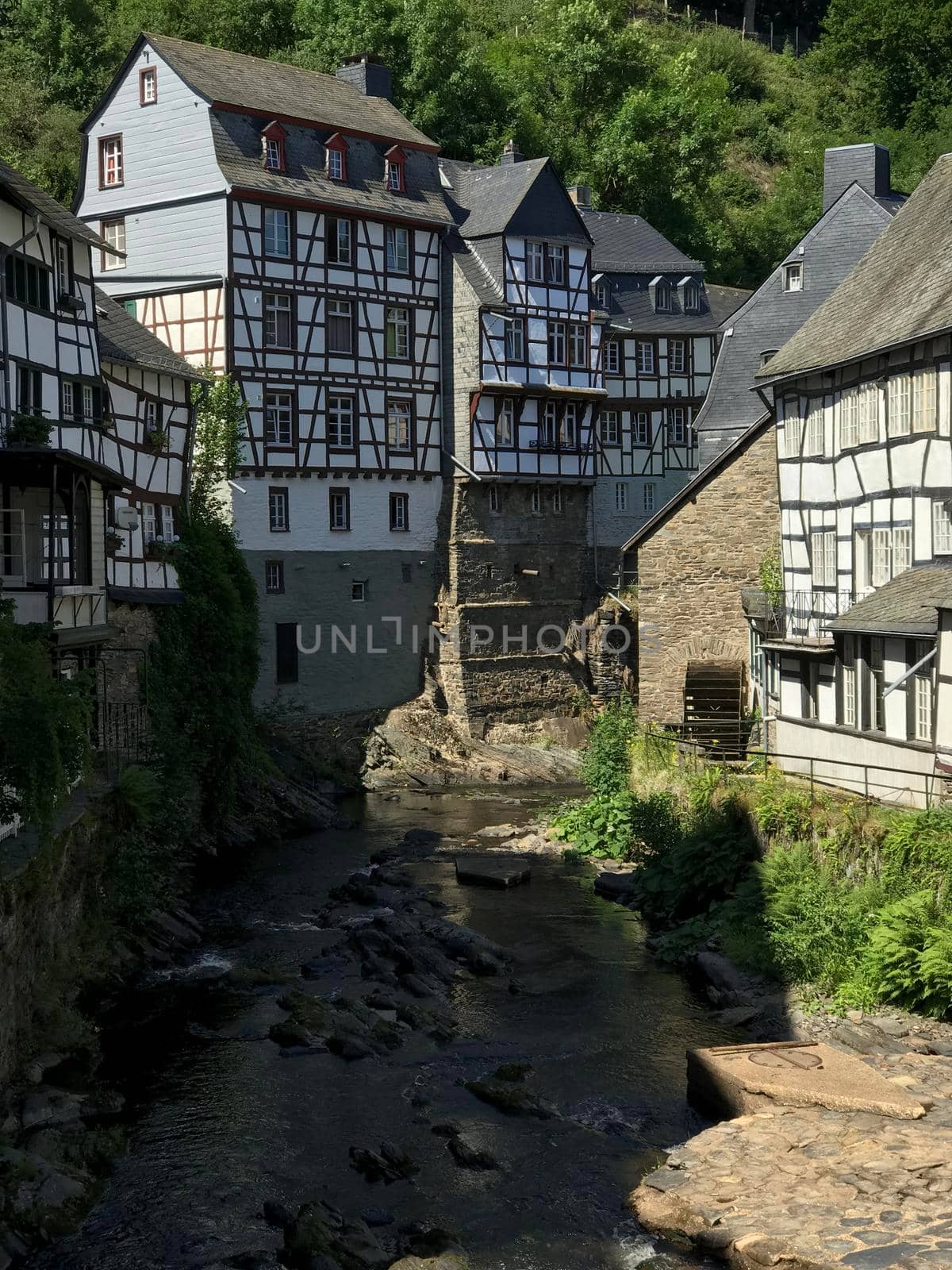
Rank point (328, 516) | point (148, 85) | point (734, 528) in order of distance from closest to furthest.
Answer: point (734, 528) < point (148, 85) < point (328, 516)

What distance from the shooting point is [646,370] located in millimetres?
49812

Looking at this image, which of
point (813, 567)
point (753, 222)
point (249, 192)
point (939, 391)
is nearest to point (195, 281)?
point (249, 192)

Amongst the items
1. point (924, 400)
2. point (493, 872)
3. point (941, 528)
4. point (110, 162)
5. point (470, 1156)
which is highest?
point (110, 162)

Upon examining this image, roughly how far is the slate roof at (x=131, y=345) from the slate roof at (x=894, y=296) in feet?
40.9

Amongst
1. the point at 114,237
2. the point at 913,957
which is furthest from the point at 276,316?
the point at 913,957

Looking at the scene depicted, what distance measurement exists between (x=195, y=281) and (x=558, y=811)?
16465mm

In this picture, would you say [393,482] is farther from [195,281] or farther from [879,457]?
[879,457]

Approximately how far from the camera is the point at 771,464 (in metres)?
34.2

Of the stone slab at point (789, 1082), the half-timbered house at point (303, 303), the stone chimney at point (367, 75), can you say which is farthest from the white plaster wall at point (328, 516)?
the stone slab at point (789, 1082)

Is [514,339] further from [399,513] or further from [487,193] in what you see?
[399,513]

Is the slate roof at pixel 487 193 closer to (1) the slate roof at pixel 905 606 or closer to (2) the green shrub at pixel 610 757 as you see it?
(2) the green shrub at pixel 610 757

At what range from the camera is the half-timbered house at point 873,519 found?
23.5 meters

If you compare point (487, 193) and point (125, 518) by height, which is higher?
point (487, 193)

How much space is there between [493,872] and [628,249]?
88.7 ft
